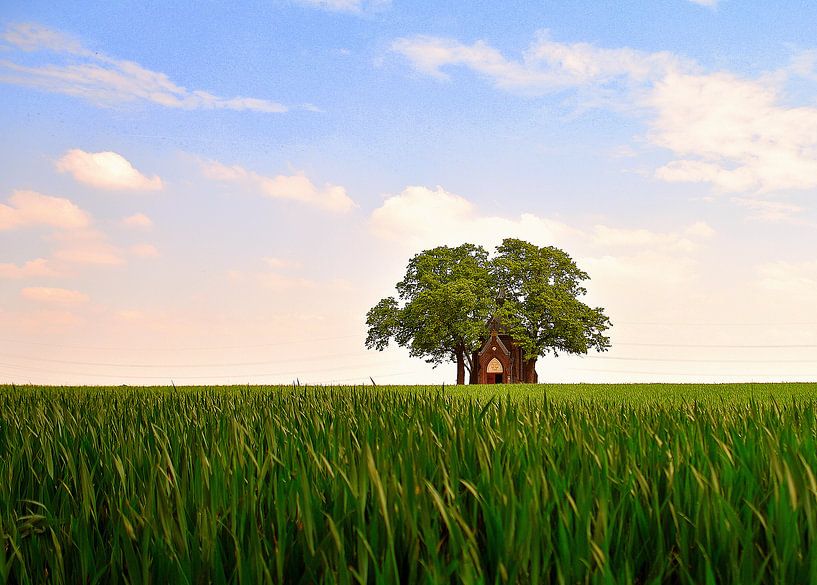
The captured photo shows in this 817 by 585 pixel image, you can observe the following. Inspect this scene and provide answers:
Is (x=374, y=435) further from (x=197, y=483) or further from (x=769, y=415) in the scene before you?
(x=769, y=415)

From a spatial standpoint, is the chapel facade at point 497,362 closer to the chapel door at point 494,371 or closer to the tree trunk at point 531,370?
the chapel door at point 494,371

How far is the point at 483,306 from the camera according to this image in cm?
4028

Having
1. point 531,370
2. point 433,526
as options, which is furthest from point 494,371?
point 433,526

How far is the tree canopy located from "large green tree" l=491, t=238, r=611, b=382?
6 centimetres

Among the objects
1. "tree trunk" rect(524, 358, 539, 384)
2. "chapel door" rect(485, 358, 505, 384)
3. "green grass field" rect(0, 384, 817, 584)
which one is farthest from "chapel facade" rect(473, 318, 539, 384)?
"green grass field" rect(0, 384, 817, 584)

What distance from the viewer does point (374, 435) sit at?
3885 mm

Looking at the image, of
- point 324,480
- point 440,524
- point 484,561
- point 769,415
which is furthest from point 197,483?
point 769,415

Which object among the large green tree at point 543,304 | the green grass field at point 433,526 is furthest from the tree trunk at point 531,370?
the green grass field at point 433,526

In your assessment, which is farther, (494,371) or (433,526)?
(494,371)

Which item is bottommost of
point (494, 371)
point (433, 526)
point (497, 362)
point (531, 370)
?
point (433, 526)

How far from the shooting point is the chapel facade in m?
39.8

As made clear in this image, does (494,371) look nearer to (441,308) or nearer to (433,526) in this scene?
(441,308)

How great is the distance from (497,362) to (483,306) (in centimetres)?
330

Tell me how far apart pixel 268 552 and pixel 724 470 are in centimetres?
177
